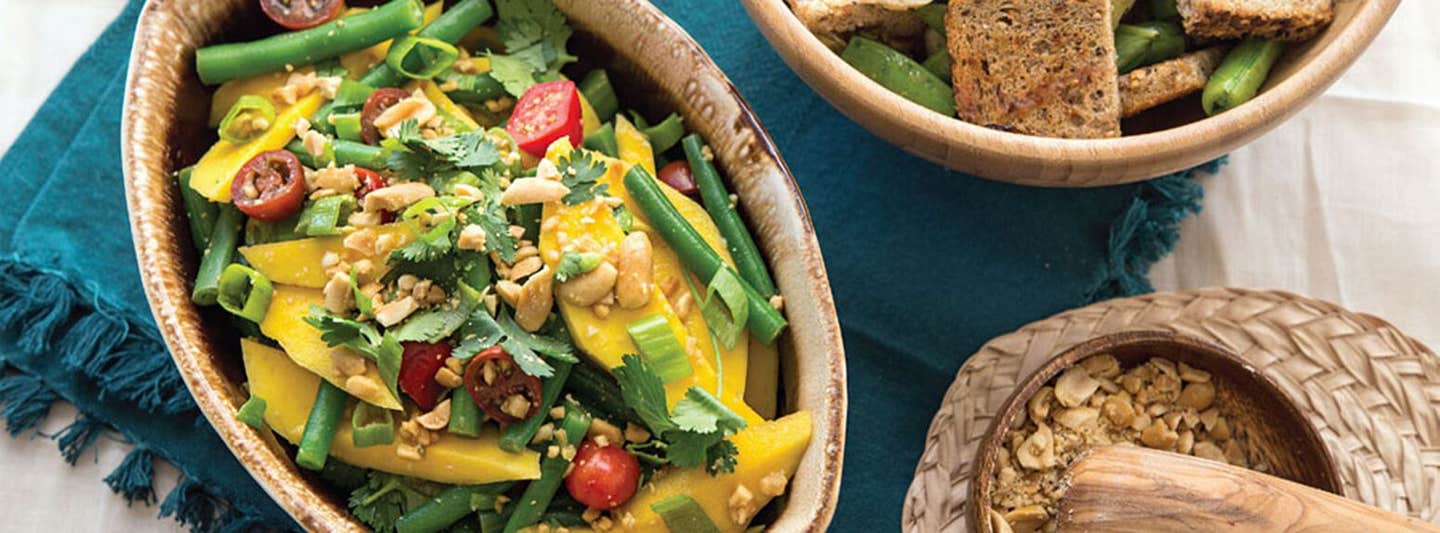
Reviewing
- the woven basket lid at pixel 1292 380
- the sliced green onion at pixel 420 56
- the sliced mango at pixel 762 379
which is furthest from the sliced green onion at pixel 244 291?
the woven basket lid at pixel 1292 380

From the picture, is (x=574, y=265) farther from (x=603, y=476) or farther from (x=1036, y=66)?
(x=1036, y=66)

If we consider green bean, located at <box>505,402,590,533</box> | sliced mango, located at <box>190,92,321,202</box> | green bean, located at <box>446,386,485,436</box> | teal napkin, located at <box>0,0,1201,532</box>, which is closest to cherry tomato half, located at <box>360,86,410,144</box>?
sliced mango, located at <box>190,92,321,202</box>

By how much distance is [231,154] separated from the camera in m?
2.42

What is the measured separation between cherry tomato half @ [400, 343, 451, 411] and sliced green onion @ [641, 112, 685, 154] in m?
0.61

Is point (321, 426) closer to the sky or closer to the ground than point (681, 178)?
closer to the ground

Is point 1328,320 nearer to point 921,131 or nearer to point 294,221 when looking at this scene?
point 921,131

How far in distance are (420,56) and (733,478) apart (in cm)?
105

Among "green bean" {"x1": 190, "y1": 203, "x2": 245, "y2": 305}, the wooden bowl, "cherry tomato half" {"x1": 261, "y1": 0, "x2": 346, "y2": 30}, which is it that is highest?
the wooden bowl

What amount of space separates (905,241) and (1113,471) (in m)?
0.83

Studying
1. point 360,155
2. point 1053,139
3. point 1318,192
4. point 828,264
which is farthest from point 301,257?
point 1318,192

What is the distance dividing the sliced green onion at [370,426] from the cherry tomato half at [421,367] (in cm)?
6

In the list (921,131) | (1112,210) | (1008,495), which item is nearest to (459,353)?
(921,131)

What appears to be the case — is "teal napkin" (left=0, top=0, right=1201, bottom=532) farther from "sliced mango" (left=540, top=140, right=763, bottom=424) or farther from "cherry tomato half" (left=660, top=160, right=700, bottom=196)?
"sliced mango" (left=540, top=140, right=763, bottom=424)

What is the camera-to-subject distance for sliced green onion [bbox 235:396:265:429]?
88.7 inches
